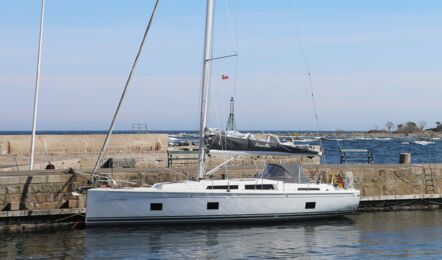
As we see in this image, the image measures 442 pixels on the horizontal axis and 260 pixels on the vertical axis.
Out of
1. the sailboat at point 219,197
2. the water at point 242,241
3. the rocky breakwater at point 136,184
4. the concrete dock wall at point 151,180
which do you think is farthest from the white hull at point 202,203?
the concrete dock wall at point 151,180

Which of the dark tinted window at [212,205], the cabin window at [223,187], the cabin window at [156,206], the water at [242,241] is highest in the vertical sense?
the cabin window at [223,187]

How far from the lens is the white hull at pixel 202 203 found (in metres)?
23.3

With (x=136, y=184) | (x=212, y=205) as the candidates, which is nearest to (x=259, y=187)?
(x=212, y=205)

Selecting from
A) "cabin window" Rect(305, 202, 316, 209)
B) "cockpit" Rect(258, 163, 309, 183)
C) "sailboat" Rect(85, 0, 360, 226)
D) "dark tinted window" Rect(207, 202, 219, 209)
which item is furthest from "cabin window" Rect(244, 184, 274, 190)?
"cabin window" Rect(305, 202, 316, 209)

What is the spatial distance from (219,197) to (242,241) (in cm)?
245

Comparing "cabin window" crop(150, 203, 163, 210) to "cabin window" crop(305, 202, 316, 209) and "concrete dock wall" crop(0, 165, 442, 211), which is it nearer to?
"concrete dock wall" crop(0, 165, 442, 211)

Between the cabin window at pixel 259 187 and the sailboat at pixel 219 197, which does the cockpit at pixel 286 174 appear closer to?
the sailboat at pixel 219 197

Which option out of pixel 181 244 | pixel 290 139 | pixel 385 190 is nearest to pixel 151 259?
pixel 181 244

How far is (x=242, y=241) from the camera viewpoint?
854 inches

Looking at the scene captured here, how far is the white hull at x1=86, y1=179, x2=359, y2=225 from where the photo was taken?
2333cm

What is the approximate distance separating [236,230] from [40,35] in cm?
1315

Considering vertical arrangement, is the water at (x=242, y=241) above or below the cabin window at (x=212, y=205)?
below

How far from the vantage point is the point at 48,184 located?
2450 cm

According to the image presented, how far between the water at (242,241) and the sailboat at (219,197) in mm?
397
